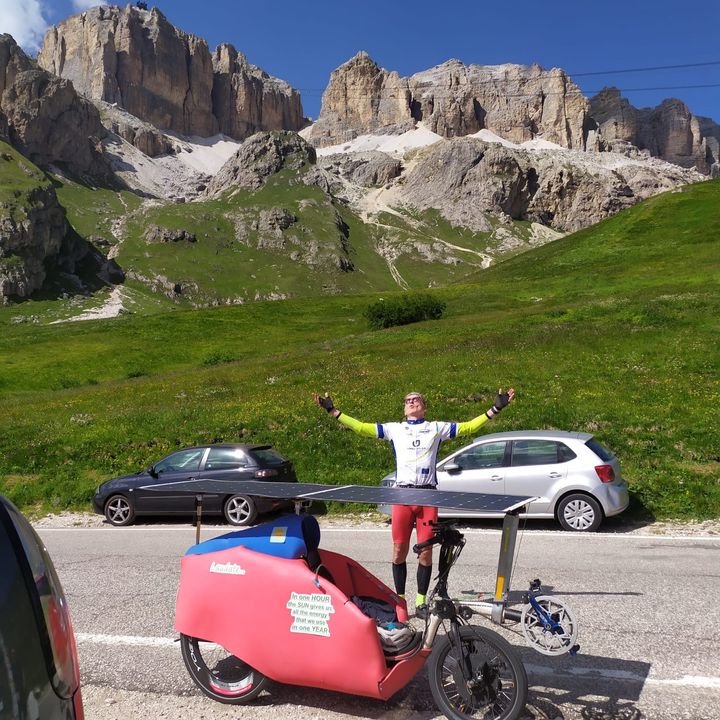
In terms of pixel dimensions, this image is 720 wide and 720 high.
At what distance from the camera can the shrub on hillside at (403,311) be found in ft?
181

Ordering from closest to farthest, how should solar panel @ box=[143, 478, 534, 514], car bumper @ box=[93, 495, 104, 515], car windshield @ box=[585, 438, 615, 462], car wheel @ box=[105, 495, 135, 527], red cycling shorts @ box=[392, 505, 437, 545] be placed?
solar panel @ box=[143, 478, 534, 514], red cycling shorts @ box=[392, 505, 437, 545], car windshield @ box=[585, 438, 615, 462], car wheel @ box=[105, 495, 135, 527], car bumper @ box=[93, 495, 104, 515]

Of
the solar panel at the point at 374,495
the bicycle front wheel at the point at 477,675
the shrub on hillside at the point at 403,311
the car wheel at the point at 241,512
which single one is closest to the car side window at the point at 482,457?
the car wheel at the point at 241,512

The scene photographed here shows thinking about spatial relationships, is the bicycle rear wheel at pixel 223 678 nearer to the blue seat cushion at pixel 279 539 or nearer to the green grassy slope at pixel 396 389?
the blue seat cushion at pixel 279 539

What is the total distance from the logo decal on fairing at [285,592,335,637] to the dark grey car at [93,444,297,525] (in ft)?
31.9

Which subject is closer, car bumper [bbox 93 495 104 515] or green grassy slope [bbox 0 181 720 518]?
car bumper [bbox 93 495 104 515]

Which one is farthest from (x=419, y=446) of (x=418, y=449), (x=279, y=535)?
(x=279, y=535)

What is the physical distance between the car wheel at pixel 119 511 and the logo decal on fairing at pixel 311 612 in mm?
11674

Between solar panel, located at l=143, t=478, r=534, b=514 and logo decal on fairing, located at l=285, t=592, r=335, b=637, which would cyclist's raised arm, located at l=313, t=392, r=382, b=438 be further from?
logo decal on fairing, located at l=285, t=592, r=335, b=637

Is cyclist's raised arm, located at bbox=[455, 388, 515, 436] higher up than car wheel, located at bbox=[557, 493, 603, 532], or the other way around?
cyclist's raised arm, located at bbox=[455, 388, 515, 436]

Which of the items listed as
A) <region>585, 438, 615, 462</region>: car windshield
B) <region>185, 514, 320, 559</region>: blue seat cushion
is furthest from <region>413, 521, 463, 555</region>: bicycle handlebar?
<region>585, 438, 615, 462</region>: car windshield

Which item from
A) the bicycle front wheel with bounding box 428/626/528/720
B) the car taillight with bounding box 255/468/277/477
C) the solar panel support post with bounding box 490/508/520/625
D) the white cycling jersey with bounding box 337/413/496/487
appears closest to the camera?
the bicycle front wheel with bounding box 428/626/528/720

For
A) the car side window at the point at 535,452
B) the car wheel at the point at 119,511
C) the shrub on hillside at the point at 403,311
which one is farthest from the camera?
the shrub on hillside at the point at 403,311

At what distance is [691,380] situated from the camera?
893 inches

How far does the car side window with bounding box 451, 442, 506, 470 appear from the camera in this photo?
45.4 ft
